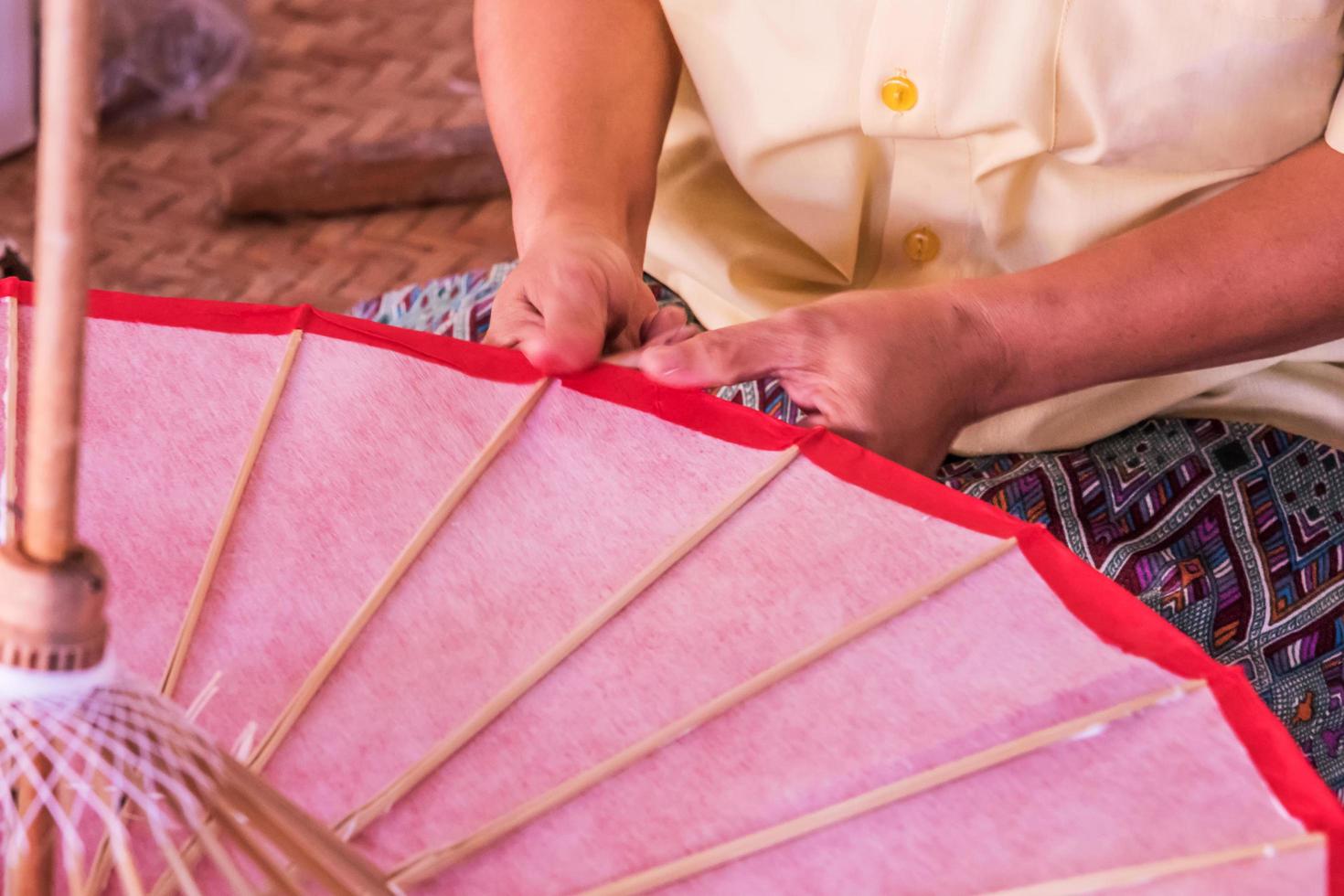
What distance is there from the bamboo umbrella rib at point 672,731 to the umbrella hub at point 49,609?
0.52 ft

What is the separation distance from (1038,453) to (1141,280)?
151 millimetres

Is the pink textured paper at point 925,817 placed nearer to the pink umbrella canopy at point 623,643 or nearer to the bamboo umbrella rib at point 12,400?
the pink umbrella canopy at point 623,643

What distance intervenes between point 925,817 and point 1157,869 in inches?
2.9

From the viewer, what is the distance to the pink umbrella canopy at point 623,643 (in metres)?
0.49

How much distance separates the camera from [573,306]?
75 centimetres

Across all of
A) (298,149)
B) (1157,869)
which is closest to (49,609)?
(1157,869)

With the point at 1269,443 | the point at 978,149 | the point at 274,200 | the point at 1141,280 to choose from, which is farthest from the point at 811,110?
the point at 274,200

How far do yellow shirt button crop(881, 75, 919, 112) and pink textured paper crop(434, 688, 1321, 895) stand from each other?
48 cm

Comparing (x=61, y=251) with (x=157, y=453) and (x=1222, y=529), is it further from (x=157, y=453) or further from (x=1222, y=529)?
(x=1222, y=529)

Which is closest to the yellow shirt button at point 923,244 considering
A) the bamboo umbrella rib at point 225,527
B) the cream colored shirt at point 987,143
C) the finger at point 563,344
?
the cream colored shirt at point 987,143

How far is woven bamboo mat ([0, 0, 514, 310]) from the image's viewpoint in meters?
2.05

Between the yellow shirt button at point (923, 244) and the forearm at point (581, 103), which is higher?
the forearm at point (581, 103)

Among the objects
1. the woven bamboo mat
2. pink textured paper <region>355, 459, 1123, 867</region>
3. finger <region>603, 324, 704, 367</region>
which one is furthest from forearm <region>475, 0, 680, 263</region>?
the woven bamboo mat

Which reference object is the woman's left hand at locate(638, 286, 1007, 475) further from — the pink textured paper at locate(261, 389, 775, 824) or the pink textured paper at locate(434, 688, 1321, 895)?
the pink textured paper at locate(434, 688, 1321, 895)
